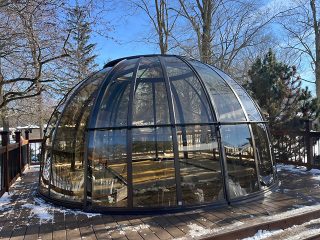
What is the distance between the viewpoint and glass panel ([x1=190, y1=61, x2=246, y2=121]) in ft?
18.4

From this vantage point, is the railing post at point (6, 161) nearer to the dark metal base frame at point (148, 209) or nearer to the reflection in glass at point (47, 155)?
the reflection in glass at point (47, 155)

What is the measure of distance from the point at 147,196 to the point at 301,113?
6.44 metres

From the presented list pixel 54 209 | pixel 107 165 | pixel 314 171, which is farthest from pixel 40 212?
pixel 314 171

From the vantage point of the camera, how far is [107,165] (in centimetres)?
511

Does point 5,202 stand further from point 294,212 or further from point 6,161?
point 294,212

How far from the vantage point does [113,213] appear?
4961 millimetres

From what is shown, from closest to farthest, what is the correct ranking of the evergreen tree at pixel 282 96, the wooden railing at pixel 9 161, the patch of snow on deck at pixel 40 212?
the patch of snow on deck at pixel 40 212
the wooden railing at pixel 9 161
the evergreen tree at pixel 282 96

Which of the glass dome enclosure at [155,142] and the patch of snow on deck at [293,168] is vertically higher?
the glass dome enclosure at [155,142]

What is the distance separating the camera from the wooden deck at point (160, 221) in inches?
162

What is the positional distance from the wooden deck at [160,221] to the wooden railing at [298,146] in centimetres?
274

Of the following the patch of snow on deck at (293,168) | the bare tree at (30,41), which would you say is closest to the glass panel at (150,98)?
the bare tree at (30,41)

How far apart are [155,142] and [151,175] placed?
646 millimetres

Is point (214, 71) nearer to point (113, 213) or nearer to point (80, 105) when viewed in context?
point (80, 105)

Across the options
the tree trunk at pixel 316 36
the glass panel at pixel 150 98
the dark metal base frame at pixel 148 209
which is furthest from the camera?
the tree trunk at pixel 316 36
